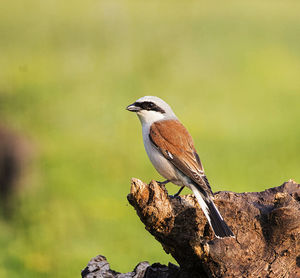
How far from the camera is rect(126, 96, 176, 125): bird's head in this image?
5930 millimetres

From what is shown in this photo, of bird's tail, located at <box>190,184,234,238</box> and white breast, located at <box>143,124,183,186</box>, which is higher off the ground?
white breast, located at <box>143,124,183,186</box>

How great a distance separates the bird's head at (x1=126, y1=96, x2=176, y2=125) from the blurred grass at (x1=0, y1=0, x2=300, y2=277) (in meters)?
3.08

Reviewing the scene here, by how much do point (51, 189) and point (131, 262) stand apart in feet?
7.59

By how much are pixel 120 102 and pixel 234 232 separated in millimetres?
8887

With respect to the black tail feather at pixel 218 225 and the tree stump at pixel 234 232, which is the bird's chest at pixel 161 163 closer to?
the tree stump at pixel 234 232

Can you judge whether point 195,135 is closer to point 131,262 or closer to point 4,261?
point 131,262

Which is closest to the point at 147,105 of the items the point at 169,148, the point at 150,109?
the point at 150,109

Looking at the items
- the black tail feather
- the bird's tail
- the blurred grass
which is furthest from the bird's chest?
the blurred grass

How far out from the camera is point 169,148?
5617 millimetres

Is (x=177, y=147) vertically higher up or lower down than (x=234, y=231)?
higher up

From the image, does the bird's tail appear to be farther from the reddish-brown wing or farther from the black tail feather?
the reddish-brown wing

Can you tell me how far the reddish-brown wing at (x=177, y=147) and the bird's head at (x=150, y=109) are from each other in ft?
0.41

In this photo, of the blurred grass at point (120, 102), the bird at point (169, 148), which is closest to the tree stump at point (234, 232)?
the bird at point (169, 148)

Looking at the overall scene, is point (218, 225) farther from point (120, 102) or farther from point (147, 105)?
point (120, 102)
